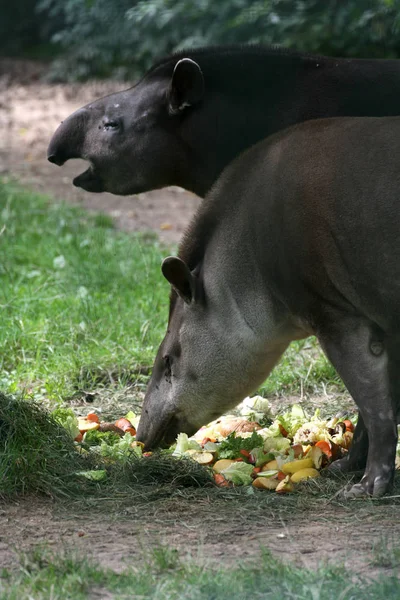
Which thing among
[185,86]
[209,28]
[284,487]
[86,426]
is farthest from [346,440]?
[209,28]

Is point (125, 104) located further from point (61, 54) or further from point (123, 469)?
point (61, 54)

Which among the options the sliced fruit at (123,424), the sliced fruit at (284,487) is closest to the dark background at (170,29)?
the sliced fruit at (123,424)

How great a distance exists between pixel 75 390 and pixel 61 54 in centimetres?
1446

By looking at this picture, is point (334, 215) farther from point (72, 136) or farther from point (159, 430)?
point (72, 136)

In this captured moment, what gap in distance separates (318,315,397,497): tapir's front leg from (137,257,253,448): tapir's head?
2.23ft

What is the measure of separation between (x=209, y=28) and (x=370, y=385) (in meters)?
10.5

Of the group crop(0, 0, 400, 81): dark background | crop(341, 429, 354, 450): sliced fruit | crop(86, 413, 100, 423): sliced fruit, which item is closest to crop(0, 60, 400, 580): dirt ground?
crop(341, 429, 354, 450): sliced fruit

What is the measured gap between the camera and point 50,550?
3.85m

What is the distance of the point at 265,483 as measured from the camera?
4816mm

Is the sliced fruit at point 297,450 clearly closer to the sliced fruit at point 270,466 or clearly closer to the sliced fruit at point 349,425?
the sliced fruit at point 270,466

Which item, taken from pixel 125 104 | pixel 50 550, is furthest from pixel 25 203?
pixel 50 550

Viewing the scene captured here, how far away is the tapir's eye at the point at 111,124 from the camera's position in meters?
6.12

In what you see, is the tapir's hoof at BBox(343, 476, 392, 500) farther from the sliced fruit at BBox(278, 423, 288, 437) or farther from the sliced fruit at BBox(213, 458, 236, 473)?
the sliced fruit at BBox(278, 423, 288, 437)

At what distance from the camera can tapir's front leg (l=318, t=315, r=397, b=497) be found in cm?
460
